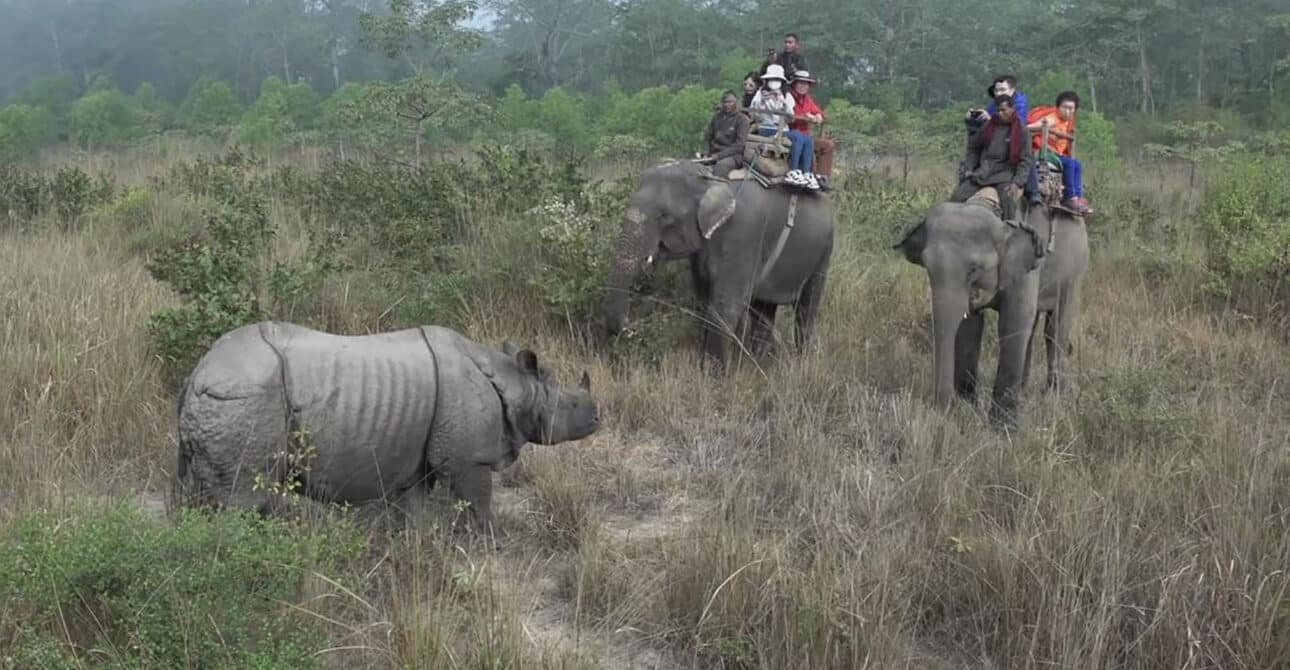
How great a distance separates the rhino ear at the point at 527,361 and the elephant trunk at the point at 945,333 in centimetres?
273

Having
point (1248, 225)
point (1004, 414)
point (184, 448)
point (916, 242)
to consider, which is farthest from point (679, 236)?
point (1248, 225)

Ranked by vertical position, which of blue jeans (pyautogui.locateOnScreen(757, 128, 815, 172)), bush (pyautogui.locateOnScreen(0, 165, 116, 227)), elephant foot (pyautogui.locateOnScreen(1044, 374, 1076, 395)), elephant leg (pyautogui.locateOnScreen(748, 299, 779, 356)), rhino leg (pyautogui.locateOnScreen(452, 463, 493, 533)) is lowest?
elephant foot (pyautogui.locateOnScreen(1044, 374, 1076, 395))

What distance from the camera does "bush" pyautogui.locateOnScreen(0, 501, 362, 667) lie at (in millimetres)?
3570

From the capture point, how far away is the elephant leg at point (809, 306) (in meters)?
8.99

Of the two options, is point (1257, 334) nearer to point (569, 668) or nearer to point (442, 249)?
point (442, 249)

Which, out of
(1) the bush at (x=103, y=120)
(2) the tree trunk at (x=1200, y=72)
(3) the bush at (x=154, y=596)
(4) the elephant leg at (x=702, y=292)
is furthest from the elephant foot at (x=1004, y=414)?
(2) the tree trunk at (x=1200, y=72)

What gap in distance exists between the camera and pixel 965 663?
14.2 ft

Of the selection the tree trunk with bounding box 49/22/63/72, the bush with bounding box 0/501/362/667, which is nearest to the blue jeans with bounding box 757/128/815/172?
the bush with bounding box 0/501/362/667

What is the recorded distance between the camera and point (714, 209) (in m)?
8.07

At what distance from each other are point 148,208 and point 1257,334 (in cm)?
1003

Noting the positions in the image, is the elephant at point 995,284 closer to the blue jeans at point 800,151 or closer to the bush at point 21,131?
the blue jeans at point 800,151

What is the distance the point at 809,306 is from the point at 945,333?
2.20 metres

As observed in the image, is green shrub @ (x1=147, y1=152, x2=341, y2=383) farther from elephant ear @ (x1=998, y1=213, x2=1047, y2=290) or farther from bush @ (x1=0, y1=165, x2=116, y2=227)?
elephant ear @ (x1=998, y1=213, x2=1047, y2=290)

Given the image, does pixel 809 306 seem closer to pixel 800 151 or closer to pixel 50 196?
pixel 800 151
